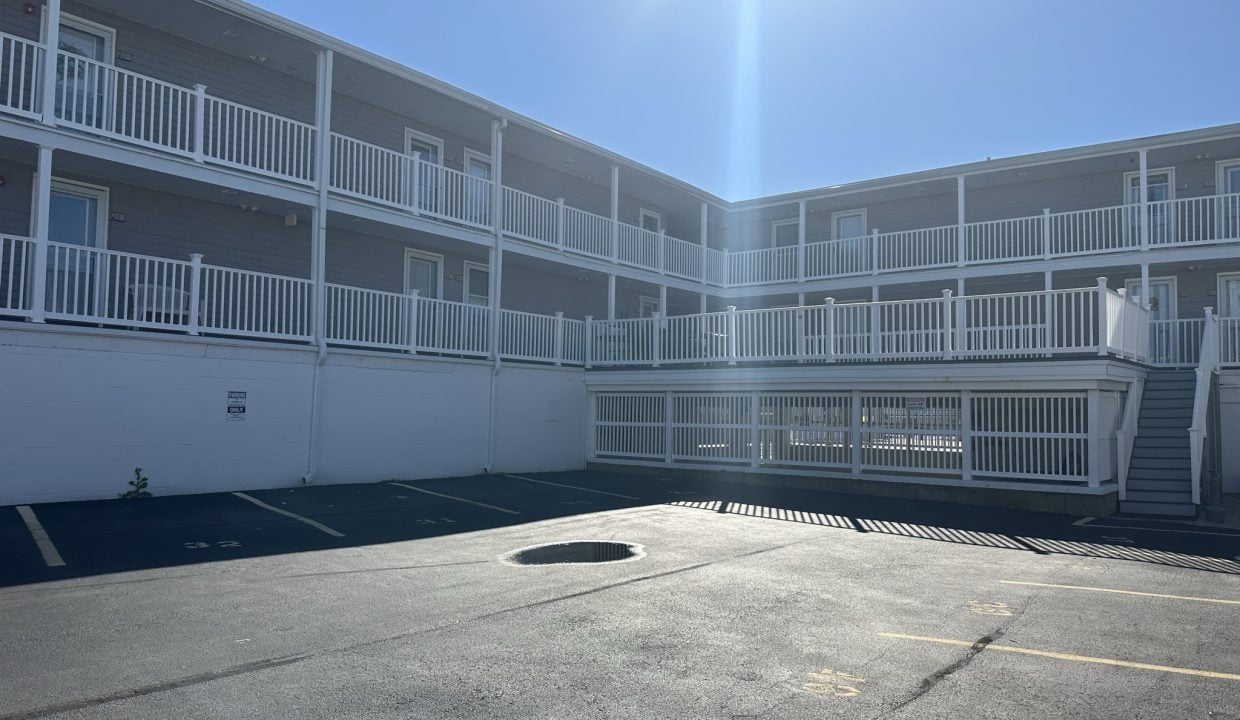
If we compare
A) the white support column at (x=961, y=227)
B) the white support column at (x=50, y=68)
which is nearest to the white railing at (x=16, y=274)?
the white support column at (x=50, y=68)

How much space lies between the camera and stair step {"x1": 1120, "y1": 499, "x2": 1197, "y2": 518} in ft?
45.1

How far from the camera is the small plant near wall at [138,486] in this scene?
495 inches

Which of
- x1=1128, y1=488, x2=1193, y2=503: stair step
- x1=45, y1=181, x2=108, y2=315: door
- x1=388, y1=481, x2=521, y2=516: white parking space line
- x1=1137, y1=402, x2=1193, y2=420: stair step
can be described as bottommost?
x1=388, y1=481, x2=521, y2=516: white parking space line

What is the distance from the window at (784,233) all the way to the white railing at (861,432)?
10.9 m

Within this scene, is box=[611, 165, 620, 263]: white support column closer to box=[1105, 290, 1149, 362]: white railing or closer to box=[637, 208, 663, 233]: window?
box=[637, 208, 663, 233]: window

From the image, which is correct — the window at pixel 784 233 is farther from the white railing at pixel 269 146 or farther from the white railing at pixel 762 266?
the white railing at pixel 269 146

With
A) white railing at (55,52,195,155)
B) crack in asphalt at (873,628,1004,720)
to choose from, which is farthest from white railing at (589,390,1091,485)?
white railing at (55,52,195,155)

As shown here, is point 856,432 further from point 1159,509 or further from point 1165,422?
point 1165,422

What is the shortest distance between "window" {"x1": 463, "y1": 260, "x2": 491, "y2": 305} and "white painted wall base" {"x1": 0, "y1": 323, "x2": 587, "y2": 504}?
285 centimetres

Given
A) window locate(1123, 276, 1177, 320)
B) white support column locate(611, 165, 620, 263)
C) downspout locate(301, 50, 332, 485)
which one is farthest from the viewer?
white support column locate(611, 165, 620, 263)

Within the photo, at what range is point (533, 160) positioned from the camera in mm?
22344

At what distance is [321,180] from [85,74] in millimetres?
3843

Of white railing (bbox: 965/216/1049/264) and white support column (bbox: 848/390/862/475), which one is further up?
white railing (bbox: 965/216/1049/264)

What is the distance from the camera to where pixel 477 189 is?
19.4m
